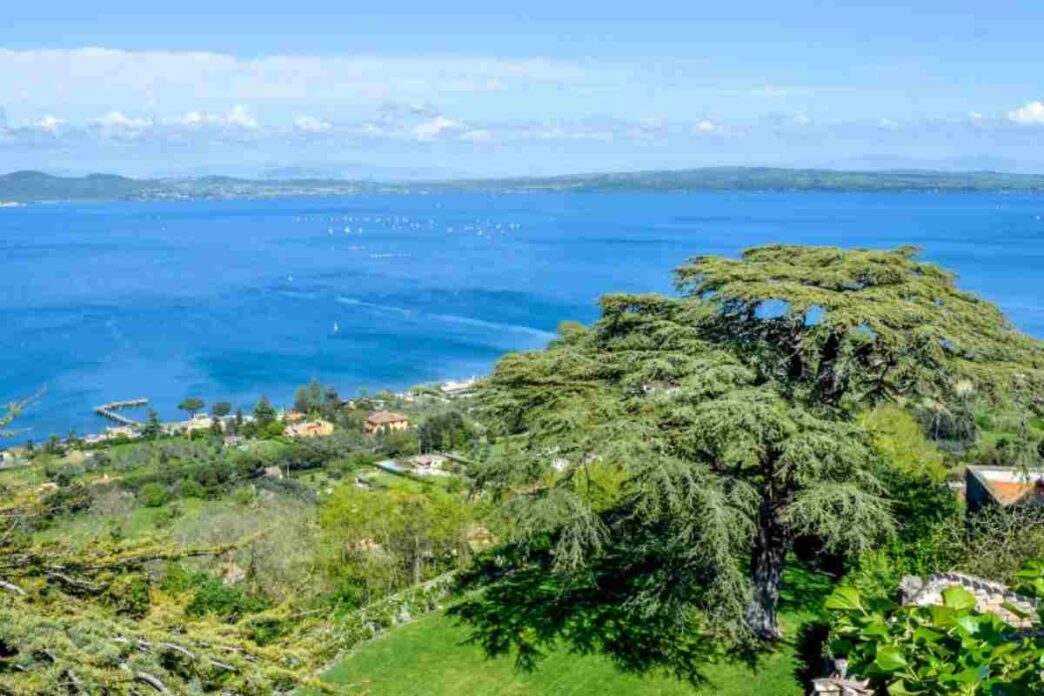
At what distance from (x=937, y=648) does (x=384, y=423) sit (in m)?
39.7

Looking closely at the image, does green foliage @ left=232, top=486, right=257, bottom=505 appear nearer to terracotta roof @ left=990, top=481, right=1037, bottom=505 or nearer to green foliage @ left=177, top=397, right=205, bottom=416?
green foliage @ left=177, top=397, right=205, bottom=416

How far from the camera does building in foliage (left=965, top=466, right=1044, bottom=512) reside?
14594 millimetres

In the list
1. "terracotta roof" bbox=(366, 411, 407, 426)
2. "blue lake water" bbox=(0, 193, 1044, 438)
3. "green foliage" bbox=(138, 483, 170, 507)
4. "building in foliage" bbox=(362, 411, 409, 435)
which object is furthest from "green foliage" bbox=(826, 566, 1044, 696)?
"blue lake water" bbox=(0, 193, 1044, 438)

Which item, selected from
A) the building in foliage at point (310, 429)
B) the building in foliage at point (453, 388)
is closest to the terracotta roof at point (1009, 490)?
the building in foliage at point (310, 429)

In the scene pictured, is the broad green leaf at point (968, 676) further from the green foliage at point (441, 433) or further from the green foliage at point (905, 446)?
the green foliage at point (441, 433)

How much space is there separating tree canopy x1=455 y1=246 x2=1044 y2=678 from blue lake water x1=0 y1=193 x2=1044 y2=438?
37.9 metres

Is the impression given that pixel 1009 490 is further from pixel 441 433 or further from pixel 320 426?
pixel 320 426

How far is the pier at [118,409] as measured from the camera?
43938 mm

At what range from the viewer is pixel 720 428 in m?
9.99

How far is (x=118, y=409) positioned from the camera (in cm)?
4559

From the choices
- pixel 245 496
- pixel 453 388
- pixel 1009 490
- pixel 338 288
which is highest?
pixel 1009 490

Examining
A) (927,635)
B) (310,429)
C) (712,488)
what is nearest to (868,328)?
(712,488)

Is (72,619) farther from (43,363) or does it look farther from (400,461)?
(43,363)

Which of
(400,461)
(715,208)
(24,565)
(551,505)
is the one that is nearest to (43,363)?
(400,461)
